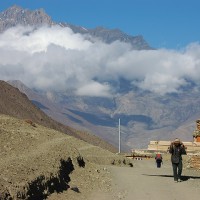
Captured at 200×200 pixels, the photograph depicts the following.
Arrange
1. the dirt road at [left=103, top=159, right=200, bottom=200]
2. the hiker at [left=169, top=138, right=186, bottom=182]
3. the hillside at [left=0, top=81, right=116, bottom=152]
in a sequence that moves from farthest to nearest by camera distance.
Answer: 1. the hillside at [left=0, top=81, right=116, bottom=152]
2. the hiker at [left=169, top=138, right=186, bottom=182]
3. the dirt road at [left=103, top=159, right=200, bottom=200]

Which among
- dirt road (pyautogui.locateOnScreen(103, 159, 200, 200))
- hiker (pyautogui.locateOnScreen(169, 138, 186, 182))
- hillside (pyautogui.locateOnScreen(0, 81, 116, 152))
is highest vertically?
hillside (pyautogui.locateOnScreen(0, 81, 116, 152))

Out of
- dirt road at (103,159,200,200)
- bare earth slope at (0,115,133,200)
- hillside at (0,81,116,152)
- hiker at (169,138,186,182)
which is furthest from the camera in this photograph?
hillside at (0,81,116,152)

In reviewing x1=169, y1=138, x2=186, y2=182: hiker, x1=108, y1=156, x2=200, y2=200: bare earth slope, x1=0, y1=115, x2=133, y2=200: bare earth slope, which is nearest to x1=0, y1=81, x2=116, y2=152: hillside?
x1=0, y1=115, x2=133, y2=200: bare earth slope

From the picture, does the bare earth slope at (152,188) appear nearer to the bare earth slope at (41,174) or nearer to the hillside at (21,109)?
the bare earth slope at (41,174)

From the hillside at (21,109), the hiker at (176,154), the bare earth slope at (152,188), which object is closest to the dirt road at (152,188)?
the bare earth slope at (152,188)

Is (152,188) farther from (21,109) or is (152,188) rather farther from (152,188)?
(21,109)

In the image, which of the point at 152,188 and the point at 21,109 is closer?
the point at 152,188

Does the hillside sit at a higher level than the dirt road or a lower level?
higher

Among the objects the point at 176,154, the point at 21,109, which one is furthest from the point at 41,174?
the point at 21,109

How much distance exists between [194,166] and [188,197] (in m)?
15.7

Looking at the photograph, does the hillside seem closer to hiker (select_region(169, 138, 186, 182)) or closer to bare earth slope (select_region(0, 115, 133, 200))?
bare earth slope (select_region(0, 115, 133, 200))

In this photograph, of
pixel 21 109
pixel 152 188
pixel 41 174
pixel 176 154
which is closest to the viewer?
pixel 41 174

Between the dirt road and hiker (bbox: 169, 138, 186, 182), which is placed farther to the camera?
hiker (bbox: 169, 138, 186, 182)

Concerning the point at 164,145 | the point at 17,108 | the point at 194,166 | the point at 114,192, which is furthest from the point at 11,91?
the point at 114,192
